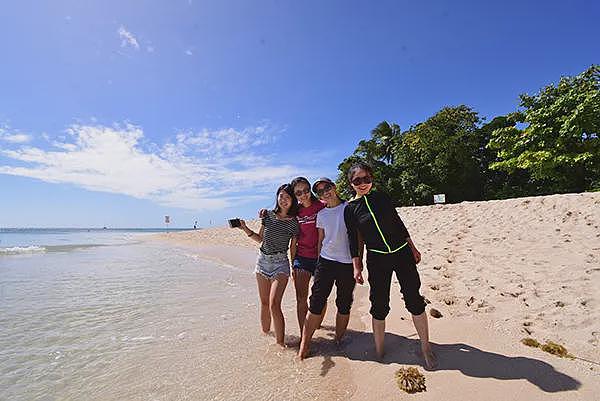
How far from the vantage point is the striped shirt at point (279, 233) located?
13.4ft

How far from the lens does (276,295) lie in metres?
3.88

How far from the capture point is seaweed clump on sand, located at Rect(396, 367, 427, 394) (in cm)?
276

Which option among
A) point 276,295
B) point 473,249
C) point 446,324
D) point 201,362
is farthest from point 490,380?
point 473,249

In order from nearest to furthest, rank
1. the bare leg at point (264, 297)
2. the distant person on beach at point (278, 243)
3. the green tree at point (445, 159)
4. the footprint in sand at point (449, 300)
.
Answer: the distant person on beach at point (278, 243)
the bare leg at point (264, 297)
the footprint in sand at point (449, 300)
the green tree at point (445, 159)

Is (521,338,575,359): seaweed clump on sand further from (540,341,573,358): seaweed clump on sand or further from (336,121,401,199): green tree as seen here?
(336,121,401,199): green tree

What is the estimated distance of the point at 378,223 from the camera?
3.20 meters

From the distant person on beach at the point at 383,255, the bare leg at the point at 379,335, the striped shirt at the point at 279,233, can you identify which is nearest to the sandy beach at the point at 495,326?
the bare leg at the point at 379,335

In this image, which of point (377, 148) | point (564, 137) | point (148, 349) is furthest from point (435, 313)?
point (377, 148)

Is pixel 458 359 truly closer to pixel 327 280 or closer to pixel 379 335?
pixel 379 335

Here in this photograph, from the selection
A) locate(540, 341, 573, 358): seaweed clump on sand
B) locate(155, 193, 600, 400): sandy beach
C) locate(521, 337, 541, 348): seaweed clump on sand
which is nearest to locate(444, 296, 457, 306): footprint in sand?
locate(155, 193, 600, 400): sandy beach

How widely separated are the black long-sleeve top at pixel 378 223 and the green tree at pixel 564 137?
61.1ft

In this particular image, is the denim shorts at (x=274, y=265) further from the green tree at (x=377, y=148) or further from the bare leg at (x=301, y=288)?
the green tree at (x=377, y=148)

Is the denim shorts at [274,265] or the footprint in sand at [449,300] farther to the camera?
the footprint in sand at [449,300]

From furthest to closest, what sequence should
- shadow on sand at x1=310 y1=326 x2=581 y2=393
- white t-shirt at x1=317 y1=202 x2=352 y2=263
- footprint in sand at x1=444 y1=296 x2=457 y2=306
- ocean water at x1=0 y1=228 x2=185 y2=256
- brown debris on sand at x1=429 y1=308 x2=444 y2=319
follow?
ocean water at x1=0 y1=228 x2=185 y2=256 < footprint in sand at x1=444 y1=296 x2=457 y2=306 < brown debris on sand at x1=429 y1=308 x2=444 y2=319 < white t-shirt at x1=317 y1=202 x2=352 y2=263 < shadow on sand at x1=310 y1=326 x2=581 y2=393
